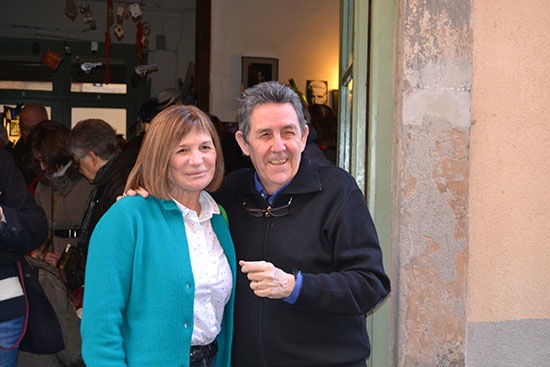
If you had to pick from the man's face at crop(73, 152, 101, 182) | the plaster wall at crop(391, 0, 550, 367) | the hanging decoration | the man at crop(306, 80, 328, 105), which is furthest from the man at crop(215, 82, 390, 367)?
the hanging decoration

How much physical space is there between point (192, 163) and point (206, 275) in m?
0.34

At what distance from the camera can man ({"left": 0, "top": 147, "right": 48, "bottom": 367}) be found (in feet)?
8.69

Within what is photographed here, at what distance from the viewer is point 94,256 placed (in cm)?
188

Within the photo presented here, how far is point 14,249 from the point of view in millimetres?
2639

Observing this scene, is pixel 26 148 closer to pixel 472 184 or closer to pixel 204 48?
pixel 204 48

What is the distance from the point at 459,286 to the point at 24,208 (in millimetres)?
1852

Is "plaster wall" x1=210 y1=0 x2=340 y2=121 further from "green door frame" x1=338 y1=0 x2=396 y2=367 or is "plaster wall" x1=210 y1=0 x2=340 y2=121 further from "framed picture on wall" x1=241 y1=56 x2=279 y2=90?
"green door frame" x1=338 y1=0 x2=396 y2=367

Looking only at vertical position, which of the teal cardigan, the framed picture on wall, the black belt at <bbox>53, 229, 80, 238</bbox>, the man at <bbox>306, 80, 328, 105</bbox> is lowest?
the black belt at <bbox>53, 229, 80, 238</bbox>

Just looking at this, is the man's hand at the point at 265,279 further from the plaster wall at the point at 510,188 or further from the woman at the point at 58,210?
the woman at the point at 58,210

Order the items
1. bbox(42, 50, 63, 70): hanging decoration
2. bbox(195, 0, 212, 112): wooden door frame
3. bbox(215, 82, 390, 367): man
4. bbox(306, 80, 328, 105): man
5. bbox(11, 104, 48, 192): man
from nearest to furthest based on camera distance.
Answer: bbox(215, 82, 390, 367): man < bbox(11, 104, 48, 192): man < bbox(195, 0, 212, 112): wooden door frame < bbox(306, 80, 328, 105): man < bbox(42, 50, 63, 70): hanging decoration

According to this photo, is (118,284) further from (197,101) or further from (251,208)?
(197,101)

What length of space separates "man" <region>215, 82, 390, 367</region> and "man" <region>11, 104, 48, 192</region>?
9.33 feet

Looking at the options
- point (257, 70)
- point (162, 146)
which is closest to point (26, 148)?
point (257, 70)

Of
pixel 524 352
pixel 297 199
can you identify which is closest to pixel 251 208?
pixel 297 199
